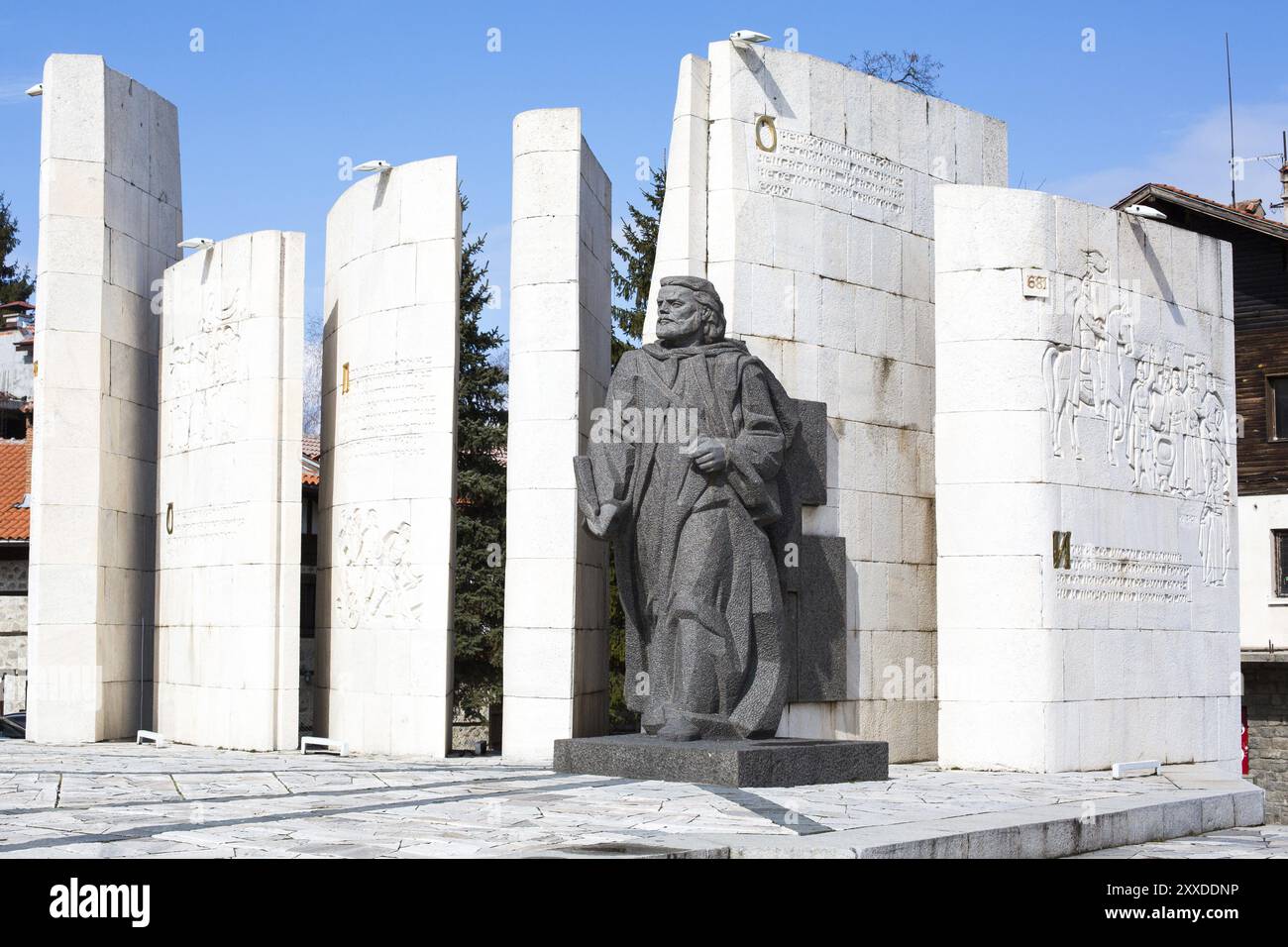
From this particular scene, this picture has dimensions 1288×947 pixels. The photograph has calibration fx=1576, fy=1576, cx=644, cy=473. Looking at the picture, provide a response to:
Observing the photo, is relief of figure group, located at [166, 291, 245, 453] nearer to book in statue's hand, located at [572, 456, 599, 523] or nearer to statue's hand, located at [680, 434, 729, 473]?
book in statue's hand, located at [572, 456, 599, 523]

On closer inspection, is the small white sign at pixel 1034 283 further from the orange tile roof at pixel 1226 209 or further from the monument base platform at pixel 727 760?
the orange tile roof at pixel 1226 209

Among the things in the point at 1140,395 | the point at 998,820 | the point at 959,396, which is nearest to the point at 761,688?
the point at 998,820

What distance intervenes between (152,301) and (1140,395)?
10.8 metres

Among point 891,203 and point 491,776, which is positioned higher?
point 891,203

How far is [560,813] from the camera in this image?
356 inches

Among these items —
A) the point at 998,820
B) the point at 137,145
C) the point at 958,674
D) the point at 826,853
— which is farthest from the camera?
the point at 137,145

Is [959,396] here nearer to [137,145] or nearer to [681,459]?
[681,459]

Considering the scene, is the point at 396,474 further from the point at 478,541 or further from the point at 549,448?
the point at 478,541

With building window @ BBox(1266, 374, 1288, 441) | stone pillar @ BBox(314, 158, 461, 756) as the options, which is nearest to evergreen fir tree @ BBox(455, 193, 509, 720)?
stone pillar @ BBox(314, 158, 461, 756)

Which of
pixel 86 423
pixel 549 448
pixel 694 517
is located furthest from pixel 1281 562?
pixel 86 423

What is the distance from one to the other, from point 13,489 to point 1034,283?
821 inches

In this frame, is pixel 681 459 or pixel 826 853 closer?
pixel 826 853

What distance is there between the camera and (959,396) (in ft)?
44.7
